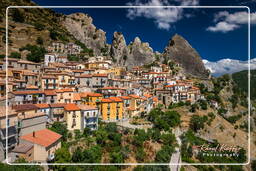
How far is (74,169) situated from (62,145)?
1.71 m

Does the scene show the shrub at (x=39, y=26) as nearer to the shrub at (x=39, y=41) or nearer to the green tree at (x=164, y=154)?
the shrub at (x=39, y=41)

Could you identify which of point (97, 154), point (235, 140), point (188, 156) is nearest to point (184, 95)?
point (235, 140)

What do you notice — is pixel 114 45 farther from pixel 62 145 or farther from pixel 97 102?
pixel 62 145

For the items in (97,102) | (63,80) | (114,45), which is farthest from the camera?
(114,45)

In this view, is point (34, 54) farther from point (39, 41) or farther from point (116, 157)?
point (116, 157)

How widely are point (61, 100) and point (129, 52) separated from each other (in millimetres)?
19289

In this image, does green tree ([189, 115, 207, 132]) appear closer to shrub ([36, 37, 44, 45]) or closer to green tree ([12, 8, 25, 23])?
shrub ([36, 37, 44, 45])

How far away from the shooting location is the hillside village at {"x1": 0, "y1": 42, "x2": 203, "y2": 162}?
21.2 feet

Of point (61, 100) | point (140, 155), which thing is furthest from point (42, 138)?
point (140, 155)

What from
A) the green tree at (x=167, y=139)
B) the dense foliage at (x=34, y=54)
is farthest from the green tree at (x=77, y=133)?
the dense foliage at (x=34, y=54)

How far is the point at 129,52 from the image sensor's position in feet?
91.8

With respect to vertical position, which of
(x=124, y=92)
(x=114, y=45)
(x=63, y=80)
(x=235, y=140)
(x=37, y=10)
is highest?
(x=37, y=10)

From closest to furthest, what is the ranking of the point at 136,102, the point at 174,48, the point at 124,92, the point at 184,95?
the point at 136,102 < the point at 124,92 < the point at 184,95 < the point at 174,48

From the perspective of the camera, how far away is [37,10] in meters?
28.2
